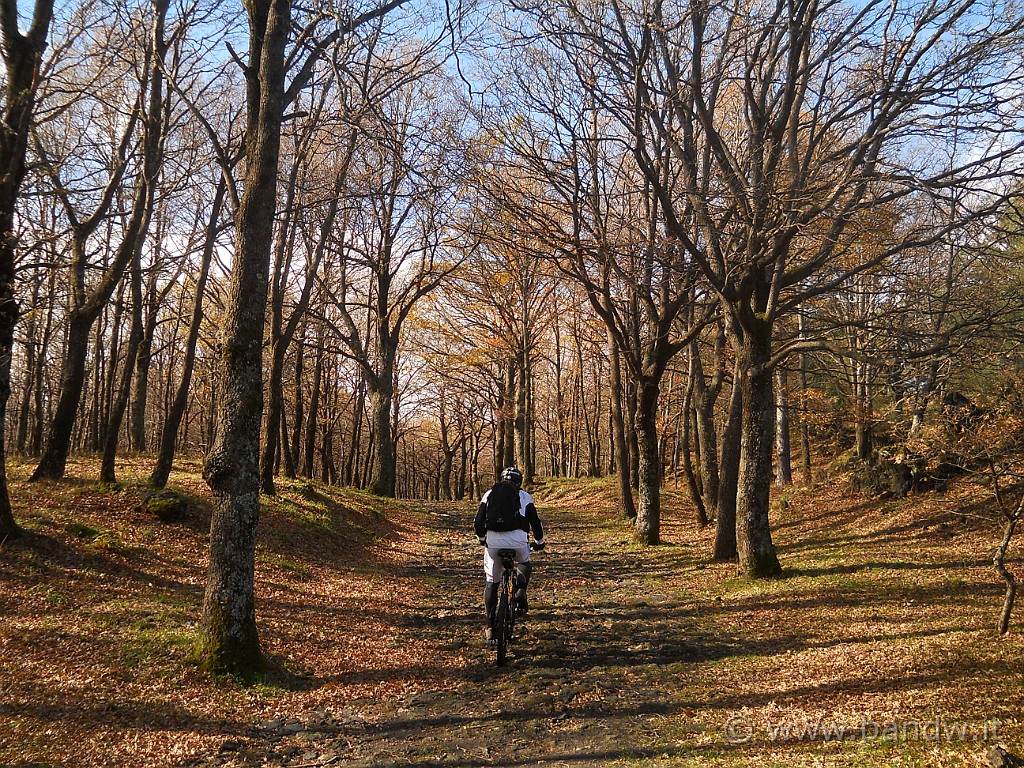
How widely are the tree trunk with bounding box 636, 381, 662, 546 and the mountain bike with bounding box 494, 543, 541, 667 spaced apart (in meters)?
7.74

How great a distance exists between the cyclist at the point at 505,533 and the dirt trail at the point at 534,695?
0.73m

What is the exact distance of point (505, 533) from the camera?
791 cm

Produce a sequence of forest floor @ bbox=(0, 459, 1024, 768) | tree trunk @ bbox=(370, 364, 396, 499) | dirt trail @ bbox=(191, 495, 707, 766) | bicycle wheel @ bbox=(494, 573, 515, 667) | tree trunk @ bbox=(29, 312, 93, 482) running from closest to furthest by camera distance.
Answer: forest floor @ bbox=(0, 459, 1024, 768) < dirt trail @ bbox=(191, 495, 707, 766) < bicycle wheel @ bbox=(494, 573, 515, 667) < tree trunk @ bbox=(29, 312, 93, 482) < tree trunk @ bbox=(370, 364, 396, 499)

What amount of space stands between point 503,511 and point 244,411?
325 cm

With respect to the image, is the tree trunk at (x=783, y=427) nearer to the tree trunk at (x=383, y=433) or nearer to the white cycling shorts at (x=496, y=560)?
the tree trunk at (x=383, y=433)

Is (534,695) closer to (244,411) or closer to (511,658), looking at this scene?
(511,658)

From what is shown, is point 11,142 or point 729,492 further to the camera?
point 729,492

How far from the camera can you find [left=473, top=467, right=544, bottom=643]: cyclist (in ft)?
25.7

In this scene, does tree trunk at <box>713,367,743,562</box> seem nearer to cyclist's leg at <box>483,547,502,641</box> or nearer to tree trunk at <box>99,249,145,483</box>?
cyclist's leg at <box>483,547,502,641</box>

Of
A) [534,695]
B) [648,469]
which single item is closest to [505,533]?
[534,695]

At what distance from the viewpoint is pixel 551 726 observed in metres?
5.70

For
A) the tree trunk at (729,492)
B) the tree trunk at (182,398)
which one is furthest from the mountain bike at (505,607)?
the tree trunk at (182,398)

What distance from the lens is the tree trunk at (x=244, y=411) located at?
654 centimetres

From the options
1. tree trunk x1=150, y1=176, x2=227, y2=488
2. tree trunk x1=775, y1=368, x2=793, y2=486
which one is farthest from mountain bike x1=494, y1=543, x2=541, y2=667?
tree trunk x1=775, y1=368, x2=793, y2=486
